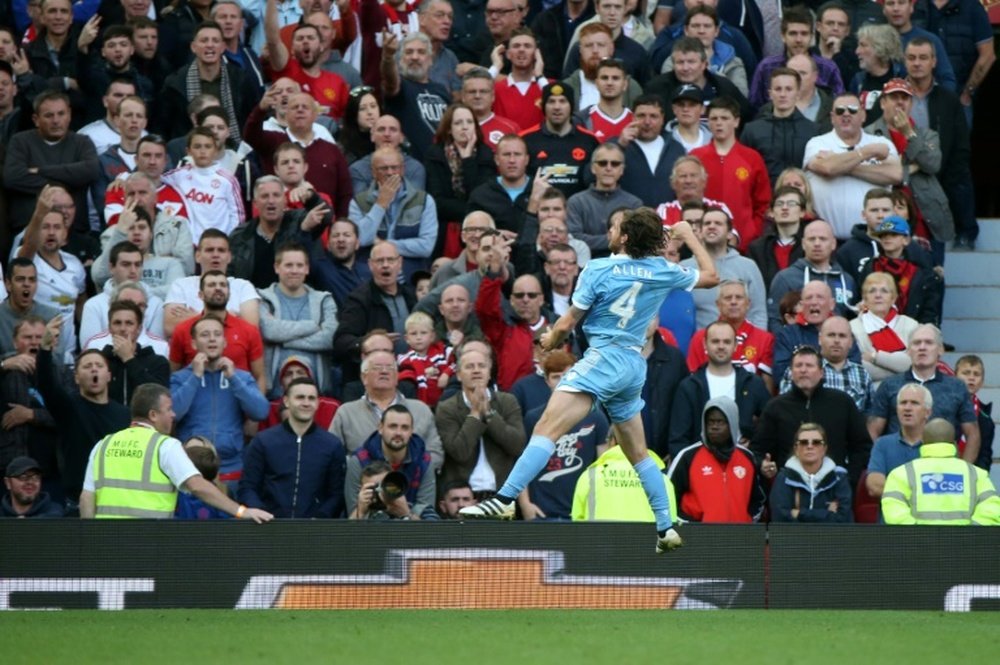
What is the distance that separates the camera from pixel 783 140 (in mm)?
17125

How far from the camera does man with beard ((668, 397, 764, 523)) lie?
1405 centimetres

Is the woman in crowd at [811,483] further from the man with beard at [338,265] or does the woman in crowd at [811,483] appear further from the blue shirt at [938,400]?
the man with beard at [338,265]

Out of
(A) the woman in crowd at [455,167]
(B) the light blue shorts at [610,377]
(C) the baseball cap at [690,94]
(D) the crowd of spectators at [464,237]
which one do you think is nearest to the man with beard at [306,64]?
(D) the crowd of spectators at [464,237]

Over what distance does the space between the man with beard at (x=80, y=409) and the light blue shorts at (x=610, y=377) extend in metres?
4.51

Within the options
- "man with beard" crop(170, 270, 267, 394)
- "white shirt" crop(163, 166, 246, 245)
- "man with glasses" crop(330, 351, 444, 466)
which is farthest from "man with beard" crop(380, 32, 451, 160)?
"man with glasses" crop(330, 351, 444, 466)

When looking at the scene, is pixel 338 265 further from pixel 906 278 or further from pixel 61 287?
pixel 906 278

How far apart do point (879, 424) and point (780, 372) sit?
0.91 metres

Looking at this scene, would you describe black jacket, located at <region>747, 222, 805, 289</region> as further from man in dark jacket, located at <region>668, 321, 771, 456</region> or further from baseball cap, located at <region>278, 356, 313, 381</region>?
baseball cap, located at <region>278, 356, 313, 381</region>

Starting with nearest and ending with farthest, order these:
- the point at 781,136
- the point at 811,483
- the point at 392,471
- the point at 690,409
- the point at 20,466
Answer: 1. the point at 392,471
2. the point at 20,466
3. the point at 811,483
4. the point at 690,409
5. the point at 781,136

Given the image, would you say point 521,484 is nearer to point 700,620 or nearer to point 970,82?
point 700,620

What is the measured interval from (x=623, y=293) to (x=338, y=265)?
17.8 ft

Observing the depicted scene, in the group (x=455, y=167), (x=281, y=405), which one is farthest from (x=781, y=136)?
(x=281, y=405)

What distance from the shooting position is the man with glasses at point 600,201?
52.6 ft

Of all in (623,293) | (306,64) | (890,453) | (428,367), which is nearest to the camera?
(623,293)
